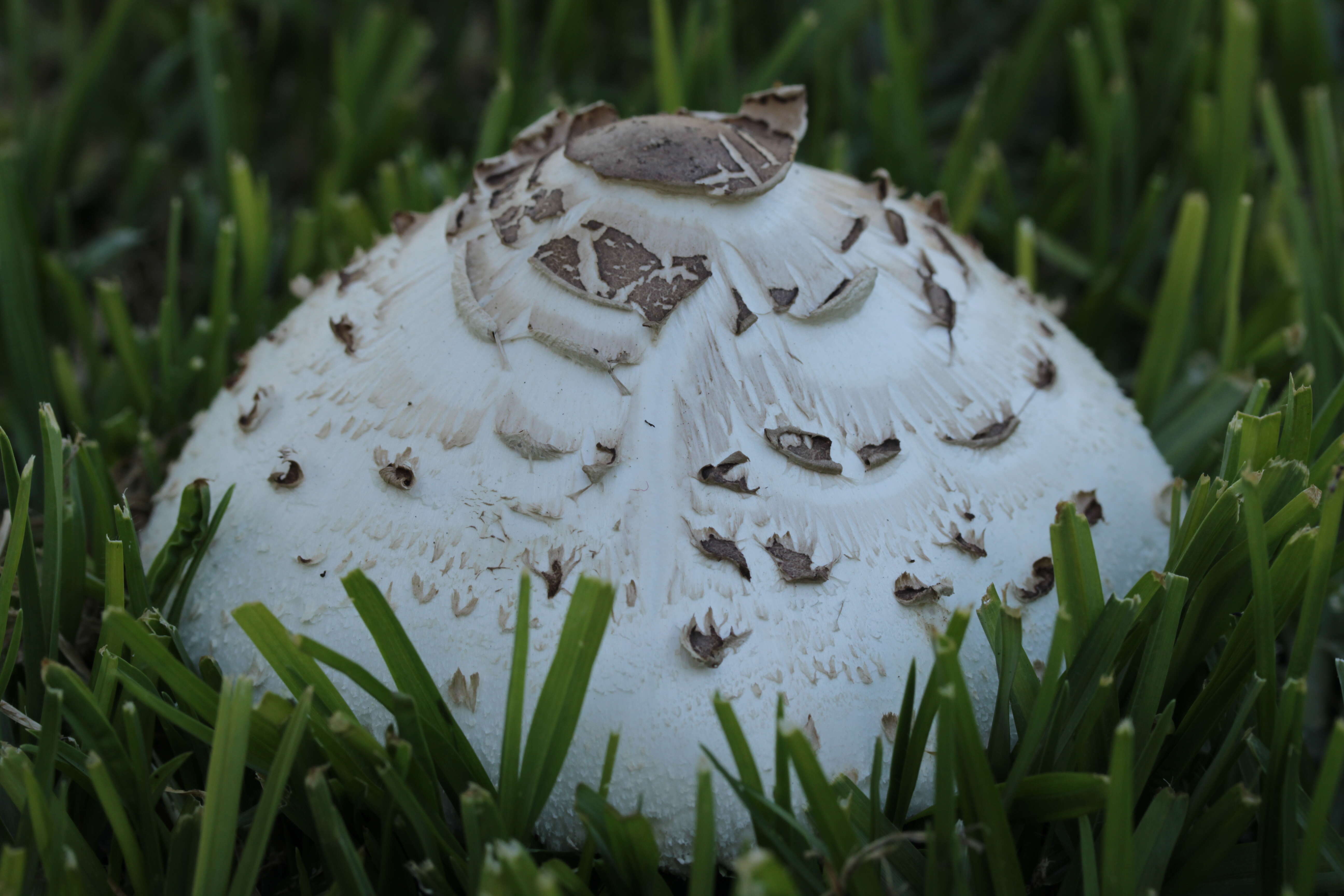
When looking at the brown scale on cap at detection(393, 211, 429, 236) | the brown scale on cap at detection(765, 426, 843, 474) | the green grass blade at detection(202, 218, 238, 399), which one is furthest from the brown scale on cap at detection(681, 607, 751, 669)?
the green grass blade at detection(202, 218, 238, 399)

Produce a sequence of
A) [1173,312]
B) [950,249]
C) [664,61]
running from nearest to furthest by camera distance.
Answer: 1. [950,249]
2. [1173,312]
3. [664,61]

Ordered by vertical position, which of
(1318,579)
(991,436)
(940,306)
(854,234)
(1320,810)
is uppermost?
(854,234)

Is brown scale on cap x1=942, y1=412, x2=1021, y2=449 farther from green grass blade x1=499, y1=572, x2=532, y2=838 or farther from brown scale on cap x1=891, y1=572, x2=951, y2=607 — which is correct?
green grass blade x1=499, y1=572, x2=532, y2=838

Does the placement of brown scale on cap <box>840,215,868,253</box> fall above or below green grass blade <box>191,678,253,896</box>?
above

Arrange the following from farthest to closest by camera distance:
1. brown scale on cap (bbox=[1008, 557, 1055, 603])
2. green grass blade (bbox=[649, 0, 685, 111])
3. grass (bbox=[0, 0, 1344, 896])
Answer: green grass blade (bbox=[649, 0, 685, 111]), brown scale on cap (bbox=[1008, 557, 1055, 603]), grass (bbox=[0, 0, 1344, 896])

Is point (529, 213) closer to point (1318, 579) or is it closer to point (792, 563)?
point (792, 563)

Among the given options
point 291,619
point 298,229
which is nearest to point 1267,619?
point 291,619

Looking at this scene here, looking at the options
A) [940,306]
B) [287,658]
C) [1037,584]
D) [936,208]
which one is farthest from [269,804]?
[936,208]
